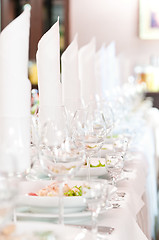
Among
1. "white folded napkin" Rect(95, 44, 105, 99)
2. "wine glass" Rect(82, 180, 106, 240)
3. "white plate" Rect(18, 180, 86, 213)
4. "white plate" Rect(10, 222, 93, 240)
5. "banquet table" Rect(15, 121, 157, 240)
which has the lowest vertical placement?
"banquet table" Rect(15, 121, 157, 240)

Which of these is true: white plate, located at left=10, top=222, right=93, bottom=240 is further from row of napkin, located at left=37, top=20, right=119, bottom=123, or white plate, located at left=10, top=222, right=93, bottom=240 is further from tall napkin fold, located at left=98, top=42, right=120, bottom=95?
tall napkin fold, located at left=98, top=42, right=120, bottom=95

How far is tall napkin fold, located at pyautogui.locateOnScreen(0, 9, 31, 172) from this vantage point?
137 cm

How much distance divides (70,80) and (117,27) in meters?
4.64

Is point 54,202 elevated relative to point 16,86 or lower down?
lower down

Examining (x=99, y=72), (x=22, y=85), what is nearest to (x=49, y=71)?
(x=22, y=85)

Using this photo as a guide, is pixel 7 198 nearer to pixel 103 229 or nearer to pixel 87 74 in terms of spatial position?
pixel 103 229

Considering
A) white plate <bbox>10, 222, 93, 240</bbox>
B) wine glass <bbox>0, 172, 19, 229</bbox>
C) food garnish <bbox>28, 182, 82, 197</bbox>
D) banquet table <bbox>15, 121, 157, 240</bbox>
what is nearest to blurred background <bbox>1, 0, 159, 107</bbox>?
banquet table <bbox>15, 121, 157, 240</bbox>

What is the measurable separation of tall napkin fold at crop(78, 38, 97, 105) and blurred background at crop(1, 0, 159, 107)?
343 cm

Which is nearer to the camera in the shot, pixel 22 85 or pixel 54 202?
pixel 54 202

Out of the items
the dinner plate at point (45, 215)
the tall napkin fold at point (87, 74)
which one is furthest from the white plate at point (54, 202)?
the tall napkin fold at point (87, 74)

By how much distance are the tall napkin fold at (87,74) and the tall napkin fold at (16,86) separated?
131cm

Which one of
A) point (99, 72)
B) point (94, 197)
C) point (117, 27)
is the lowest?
point (94, 197)

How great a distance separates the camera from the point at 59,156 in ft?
4.18

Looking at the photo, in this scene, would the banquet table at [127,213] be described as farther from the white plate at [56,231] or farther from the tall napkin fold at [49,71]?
the tall napkin fold at [49,71]
